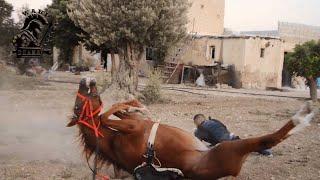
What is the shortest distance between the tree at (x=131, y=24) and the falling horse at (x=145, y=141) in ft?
42.0

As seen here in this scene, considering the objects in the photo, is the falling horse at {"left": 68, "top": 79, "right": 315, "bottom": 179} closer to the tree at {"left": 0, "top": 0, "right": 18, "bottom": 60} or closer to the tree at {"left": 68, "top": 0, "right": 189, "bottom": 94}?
the tree at {"left": 68, "top": 0, "right": 189, "bottom": 94}

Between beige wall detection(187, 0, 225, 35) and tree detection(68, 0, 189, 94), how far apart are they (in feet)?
70.8

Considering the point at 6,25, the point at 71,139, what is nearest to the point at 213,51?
the point at 6,25

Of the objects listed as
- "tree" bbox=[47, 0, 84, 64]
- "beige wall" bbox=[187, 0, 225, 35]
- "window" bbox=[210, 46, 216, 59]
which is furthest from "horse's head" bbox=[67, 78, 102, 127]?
"beige wall" bbox=[187, 0, 225, 35]

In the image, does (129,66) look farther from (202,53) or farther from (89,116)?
(202,53)

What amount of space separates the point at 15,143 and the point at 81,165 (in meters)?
2.27

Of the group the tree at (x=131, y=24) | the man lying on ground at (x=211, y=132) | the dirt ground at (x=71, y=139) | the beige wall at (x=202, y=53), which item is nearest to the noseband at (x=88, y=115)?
the dirt ground at (x=71, y=139)

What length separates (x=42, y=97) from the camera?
710 inches

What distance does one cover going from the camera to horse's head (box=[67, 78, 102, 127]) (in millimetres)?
4809

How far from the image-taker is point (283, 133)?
12.5 feet

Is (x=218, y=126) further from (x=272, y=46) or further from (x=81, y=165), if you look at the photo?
(x=272, y=46)


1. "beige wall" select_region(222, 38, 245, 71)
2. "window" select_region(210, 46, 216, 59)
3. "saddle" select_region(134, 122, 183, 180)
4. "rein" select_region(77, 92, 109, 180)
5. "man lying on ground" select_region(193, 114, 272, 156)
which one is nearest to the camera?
"saddle" select_region(134, 122, 183, 180)

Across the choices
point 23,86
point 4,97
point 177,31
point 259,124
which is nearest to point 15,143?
point 259,124

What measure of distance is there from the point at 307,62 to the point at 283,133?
16.2 m
